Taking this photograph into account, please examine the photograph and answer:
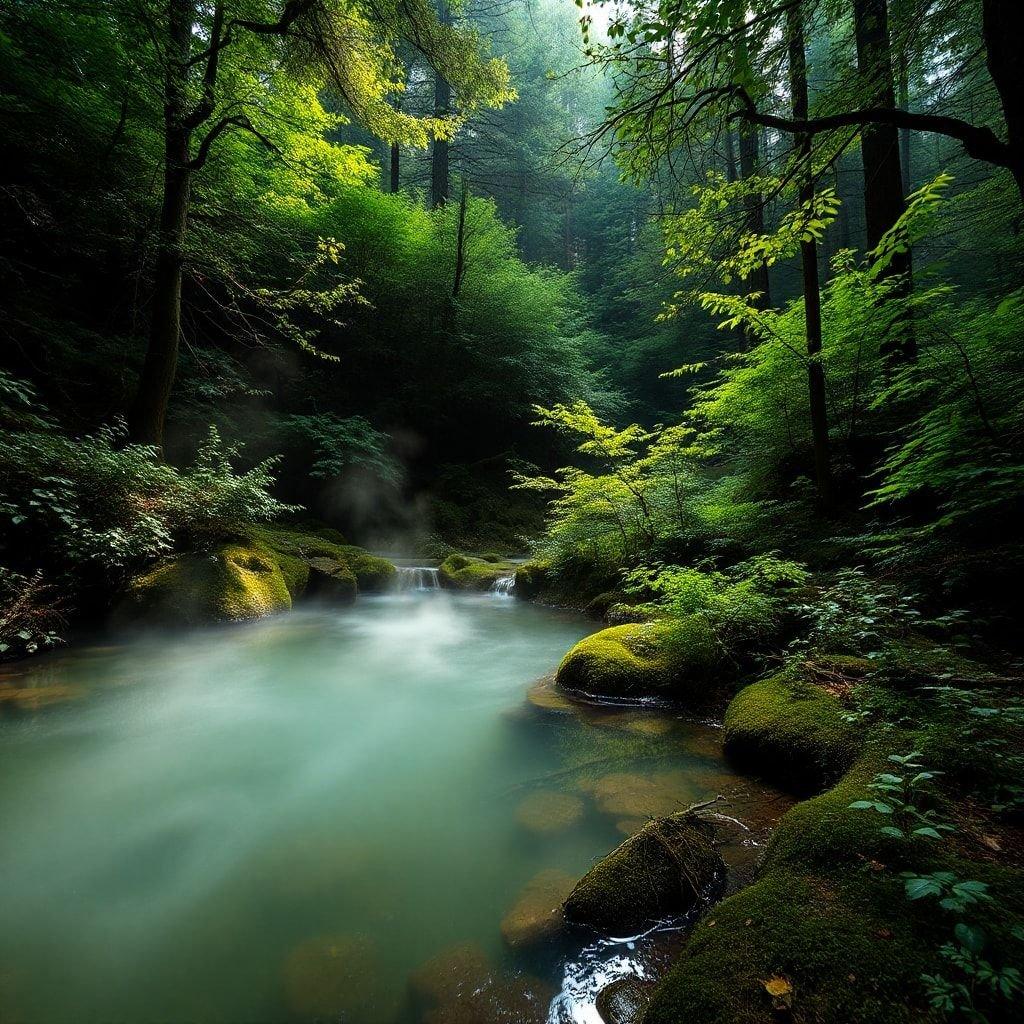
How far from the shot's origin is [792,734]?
2771 mm

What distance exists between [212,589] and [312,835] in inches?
206

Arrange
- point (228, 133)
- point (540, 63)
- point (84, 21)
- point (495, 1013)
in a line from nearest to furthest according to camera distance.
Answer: point (495, 1013)
point (84, 21)
point (228, 133)
point (540, 63)

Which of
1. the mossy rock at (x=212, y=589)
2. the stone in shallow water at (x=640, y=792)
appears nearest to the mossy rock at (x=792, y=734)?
the stone in shallow water at (x=640, y=792)

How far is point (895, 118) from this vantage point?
2084 millimetres

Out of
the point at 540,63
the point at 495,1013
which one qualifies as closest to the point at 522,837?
the point at 495,1013

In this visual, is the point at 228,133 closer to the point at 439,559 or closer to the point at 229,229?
the point at 229,229

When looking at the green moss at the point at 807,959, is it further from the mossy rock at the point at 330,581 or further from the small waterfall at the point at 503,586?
the small waterfall at the point at 503,586

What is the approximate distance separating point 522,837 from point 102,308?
14962 mm

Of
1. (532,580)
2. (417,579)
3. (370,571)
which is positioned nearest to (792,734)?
(532,580)

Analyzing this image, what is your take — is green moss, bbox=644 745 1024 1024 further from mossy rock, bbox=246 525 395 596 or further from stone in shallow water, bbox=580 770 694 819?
mossy rock, bbox=246 525 395 596

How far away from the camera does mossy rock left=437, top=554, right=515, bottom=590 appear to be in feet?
35.0

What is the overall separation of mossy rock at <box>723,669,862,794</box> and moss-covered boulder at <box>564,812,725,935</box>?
851 mm

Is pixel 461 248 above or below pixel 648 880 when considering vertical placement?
above

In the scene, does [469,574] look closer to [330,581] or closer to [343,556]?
[343,556]
